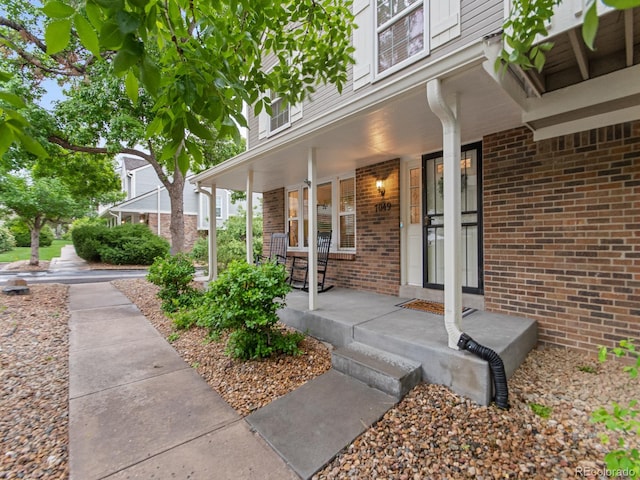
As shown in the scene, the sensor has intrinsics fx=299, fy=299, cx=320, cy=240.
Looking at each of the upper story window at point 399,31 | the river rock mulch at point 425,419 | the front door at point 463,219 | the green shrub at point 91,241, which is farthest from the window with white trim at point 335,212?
the green shrub at point 91,241

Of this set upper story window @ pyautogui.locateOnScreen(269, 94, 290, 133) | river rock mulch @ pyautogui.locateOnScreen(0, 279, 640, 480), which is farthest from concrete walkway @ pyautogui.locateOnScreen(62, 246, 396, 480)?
upper story window @ pyautogui.locateOnScreen(269, 94, 290, 133)

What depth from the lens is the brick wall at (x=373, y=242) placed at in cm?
491

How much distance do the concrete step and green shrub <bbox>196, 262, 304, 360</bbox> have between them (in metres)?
0.66

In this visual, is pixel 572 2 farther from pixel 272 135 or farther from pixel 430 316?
pixel 272 135

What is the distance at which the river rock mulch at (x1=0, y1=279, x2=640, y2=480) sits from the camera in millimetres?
1848

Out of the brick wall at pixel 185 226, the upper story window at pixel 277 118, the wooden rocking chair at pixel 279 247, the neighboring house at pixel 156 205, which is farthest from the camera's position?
the brick wall at pixel 185 226

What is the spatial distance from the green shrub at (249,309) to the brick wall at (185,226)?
609 inches

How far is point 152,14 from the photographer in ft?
3.94

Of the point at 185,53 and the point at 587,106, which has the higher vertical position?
the point at 587,106

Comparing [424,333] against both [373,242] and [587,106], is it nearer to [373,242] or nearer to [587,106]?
[373,242]

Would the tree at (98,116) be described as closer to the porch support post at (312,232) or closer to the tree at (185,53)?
the porch support post at (312,232)

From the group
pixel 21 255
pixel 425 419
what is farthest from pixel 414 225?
pixel 21 255

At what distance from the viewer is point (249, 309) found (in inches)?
125

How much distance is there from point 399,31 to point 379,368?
514 cm
